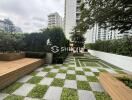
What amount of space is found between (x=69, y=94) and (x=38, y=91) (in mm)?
897

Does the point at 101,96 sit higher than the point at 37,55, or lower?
lower

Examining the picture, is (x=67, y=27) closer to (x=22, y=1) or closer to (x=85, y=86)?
(x=22, y=1)

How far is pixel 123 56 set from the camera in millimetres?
6828

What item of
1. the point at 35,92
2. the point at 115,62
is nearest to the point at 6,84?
the point at 35,92

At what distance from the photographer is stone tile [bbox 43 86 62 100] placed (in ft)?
9.07

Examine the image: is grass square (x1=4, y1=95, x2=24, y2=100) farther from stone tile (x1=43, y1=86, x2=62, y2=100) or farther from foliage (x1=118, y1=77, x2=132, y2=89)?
foliage (x1=118, y1=77, x2=132, y2=89)

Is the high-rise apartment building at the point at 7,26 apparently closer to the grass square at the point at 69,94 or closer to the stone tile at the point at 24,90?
the stone tile at the point at 24,90

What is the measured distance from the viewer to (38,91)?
305 centimetres

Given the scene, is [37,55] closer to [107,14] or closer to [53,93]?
[53,93]

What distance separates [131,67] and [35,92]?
561 cm

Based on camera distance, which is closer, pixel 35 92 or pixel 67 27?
pixel 35 92

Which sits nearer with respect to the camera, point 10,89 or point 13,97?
point 13,97

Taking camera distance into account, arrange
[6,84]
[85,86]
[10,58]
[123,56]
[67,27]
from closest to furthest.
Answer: [6,84]
[85,86]
[10,58]
[123,56]
[67,27]

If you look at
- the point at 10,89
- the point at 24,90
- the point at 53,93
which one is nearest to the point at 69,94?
the point at 53,93
